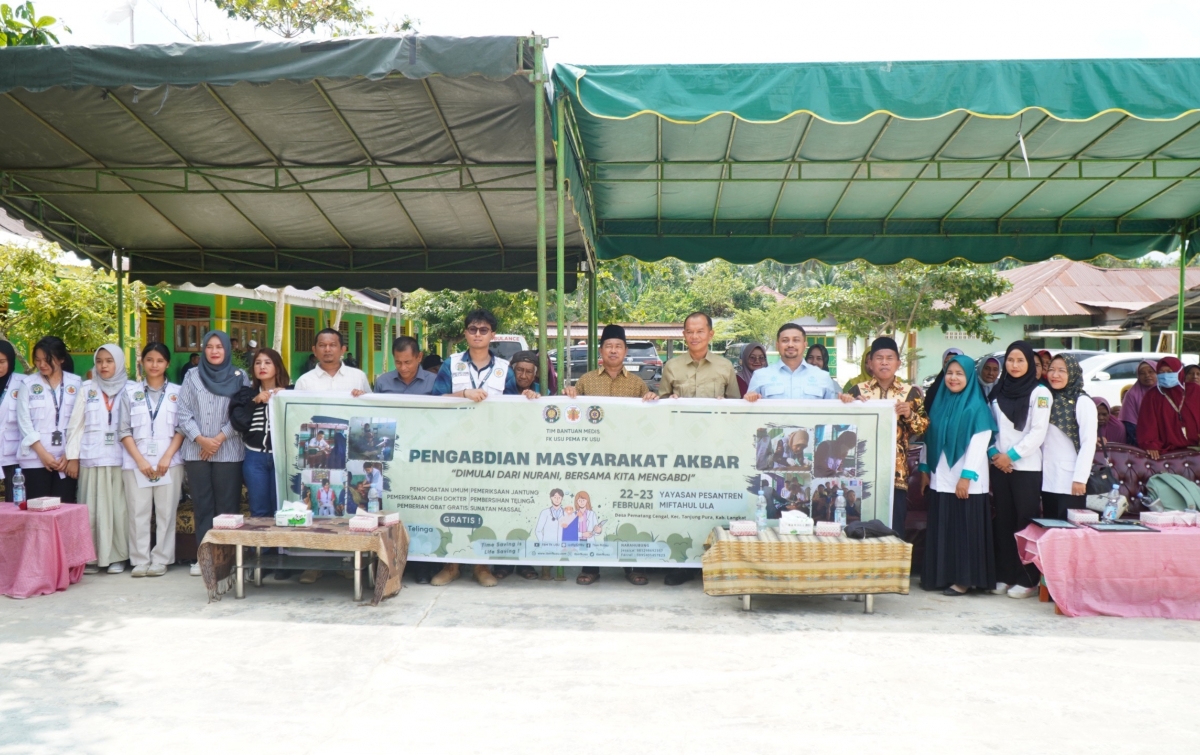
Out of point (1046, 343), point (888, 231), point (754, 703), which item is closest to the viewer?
point (754, 703)

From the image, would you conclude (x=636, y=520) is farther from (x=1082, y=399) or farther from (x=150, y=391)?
(x=150, y=391)

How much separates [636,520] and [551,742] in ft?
7.63

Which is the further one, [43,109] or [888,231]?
[888,231]

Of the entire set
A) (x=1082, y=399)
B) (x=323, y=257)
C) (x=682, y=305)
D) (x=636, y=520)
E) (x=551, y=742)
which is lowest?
(x=551, y=742)

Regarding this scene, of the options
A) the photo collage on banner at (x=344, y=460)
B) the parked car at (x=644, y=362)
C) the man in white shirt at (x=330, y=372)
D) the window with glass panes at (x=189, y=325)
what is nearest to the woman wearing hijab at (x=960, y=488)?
the photo collage on banner at (x=344, y=460)

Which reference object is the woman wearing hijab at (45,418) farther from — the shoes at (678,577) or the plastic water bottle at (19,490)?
the shoes at (678,577)

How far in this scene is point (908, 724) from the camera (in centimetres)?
351

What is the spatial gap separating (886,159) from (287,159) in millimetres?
5205

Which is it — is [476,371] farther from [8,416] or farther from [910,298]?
[910,298]

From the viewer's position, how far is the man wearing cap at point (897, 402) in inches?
218

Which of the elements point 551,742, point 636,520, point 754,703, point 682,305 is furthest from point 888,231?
point 682,305

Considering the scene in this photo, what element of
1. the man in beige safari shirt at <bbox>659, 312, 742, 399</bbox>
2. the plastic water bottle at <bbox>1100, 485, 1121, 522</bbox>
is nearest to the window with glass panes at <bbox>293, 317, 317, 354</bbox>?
the man in beige safari shirt at <bbox>659, 312, 742, 399</bbox>

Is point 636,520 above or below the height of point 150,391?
below

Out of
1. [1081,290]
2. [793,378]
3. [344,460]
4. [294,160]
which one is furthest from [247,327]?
[1081,290]
